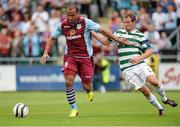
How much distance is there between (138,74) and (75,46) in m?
1.67

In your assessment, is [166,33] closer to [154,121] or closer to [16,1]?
[16,1]

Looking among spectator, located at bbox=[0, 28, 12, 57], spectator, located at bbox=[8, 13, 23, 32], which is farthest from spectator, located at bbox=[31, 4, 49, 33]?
spectator, located at bbox=[0, 28, 12, 57]

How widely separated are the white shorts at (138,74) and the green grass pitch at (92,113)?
0.76 m

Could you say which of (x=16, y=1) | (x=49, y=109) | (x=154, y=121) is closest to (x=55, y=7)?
(x=16, y=1)

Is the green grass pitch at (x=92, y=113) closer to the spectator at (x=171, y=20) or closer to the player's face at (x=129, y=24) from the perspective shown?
the player's face at (x=129, y=24)

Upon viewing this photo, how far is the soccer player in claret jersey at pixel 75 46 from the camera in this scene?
640 inches

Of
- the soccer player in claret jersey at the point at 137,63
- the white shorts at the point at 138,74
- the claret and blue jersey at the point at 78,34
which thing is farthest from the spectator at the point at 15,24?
the white shorts at the point at 138,74

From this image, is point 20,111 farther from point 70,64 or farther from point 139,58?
point 139,58

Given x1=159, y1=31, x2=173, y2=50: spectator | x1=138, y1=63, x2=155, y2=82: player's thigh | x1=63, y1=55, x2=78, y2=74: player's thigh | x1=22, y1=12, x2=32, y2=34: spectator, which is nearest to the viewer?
x1=138, y1=63, x2=155, y2=82: player's thigh

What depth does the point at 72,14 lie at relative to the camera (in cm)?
1616

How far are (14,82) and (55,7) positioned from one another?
169 inches

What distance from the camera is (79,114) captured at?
17.1 metres

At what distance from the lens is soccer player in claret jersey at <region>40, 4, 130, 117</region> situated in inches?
640

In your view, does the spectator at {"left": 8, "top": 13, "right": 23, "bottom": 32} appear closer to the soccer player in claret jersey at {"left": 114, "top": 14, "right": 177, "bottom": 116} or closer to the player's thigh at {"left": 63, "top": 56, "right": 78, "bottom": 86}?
the player's thigh at {"left": 63, "top": 56, "right": 78, "bottom": 86}
